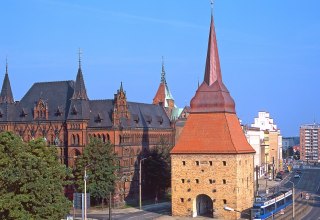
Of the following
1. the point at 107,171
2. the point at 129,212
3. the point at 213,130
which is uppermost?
the point at 213,130

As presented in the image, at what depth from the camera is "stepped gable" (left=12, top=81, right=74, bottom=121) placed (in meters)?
102

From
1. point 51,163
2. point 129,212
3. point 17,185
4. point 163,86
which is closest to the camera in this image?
point 17,185

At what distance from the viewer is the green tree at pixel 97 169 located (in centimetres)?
8856

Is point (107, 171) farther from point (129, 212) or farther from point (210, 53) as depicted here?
point (210, 53)

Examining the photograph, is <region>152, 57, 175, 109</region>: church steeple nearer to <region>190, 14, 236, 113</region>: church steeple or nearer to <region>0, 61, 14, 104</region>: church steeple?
<region>0, 61, 14, 104</region>: church steeple

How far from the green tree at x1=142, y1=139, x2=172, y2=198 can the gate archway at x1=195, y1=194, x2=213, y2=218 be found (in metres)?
19.7

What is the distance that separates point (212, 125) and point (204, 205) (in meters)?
10.9

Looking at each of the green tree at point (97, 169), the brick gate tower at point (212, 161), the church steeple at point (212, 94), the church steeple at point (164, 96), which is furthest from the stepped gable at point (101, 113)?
the church steeple at point (164, 96)

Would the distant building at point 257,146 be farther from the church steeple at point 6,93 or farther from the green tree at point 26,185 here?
the green tree at point 26,185

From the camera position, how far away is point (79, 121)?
9800 centimetres

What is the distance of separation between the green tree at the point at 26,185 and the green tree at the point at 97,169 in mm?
30085

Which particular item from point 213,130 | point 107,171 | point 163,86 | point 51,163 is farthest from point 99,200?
point 163,86

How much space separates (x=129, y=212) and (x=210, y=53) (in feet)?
82.8

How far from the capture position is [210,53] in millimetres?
87375
